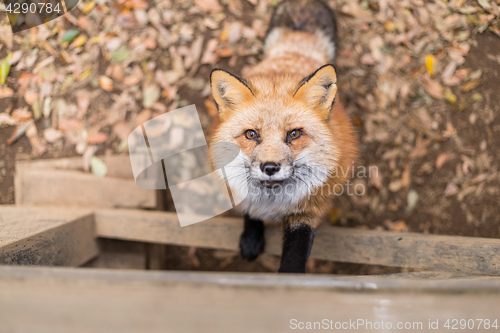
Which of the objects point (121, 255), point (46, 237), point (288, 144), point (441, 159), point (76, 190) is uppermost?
point (288, 144)

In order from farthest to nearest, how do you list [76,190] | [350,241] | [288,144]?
[76,190] < [350,241] < [288,144]

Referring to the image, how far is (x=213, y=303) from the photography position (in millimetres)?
755

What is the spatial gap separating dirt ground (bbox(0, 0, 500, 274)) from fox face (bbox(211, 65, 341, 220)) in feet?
3.61

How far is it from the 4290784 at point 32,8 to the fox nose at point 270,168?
2419 mm

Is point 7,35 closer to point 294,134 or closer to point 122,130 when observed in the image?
point 122,130

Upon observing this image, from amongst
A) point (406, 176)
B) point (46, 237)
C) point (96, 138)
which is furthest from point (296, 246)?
point (96, 138)

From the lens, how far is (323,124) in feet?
4.58

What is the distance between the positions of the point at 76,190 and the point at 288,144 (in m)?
1.60

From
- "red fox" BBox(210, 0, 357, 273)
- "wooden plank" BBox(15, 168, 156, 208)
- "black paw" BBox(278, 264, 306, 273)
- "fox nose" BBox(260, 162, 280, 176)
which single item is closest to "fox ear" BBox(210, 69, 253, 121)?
"red fox" BBox(210, 0, 357, 273)

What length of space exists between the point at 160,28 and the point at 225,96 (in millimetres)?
1445

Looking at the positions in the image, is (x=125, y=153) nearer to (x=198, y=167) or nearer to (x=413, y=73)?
(x=198, y=167)

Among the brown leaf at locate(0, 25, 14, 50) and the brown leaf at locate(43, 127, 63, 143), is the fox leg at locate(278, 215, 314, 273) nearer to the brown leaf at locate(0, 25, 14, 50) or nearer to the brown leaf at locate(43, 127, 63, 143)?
the brown leaf at locate(43, 127, 63, 143)

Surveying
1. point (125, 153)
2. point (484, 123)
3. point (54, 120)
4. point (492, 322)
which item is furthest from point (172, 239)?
point (484, 123)

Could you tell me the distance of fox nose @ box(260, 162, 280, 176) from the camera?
1202 millimetres
